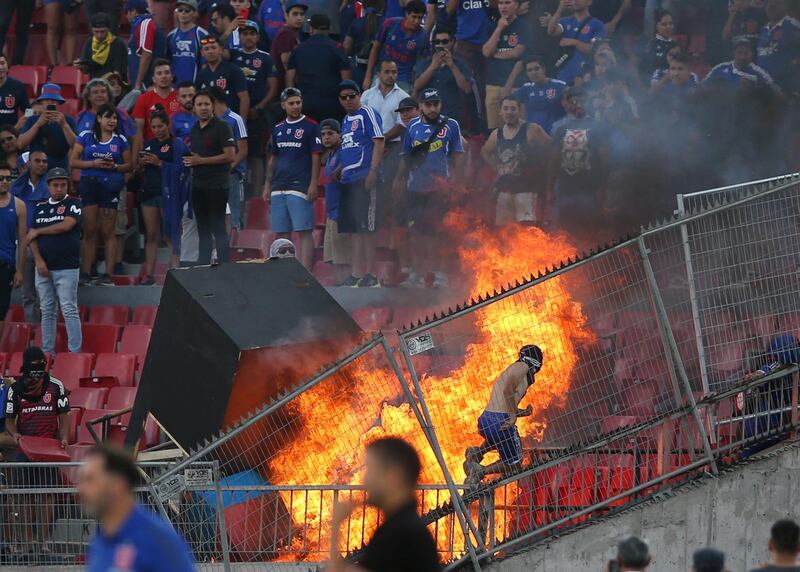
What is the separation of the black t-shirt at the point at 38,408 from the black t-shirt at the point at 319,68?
6.04m

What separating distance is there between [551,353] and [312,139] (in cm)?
621

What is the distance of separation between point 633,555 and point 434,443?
288 cm

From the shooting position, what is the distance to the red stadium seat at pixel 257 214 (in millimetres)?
17078

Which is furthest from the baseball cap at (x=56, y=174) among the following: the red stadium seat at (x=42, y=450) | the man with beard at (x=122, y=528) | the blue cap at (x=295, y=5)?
the man with beard at (x=122, y=528)

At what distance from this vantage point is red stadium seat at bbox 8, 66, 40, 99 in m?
19.8

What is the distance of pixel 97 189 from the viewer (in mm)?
16109

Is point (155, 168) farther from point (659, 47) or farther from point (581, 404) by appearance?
point (581, 404)

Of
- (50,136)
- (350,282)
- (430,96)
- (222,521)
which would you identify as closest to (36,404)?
(222,521)

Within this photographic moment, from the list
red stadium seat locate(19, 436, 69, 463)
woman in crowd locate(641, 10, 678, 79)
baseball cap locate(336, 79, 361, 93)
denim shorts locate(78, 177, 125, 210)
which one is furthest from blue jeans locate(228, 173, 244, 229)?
red stadium seat locate(19, 436, 69, 463)

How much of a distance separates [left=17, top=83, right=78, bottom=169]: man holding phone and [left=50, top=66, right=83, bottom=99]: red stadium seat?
2.79 meters

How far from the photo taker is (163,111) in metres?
16.2

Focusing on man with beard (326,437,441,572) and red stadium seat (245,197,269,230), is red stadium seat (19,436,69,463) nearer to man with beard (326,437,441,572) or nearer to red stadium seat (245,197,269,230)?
red stadium seat (245,197,269,230)

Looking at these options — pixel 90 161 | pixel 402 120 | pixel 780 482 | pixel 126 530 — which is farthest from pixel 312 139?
pixel 126 530

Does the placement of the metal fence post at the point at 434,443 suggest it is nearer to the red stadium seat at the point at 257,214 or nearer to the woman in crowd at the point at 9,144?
the red stadium seat at the point at 257,214
